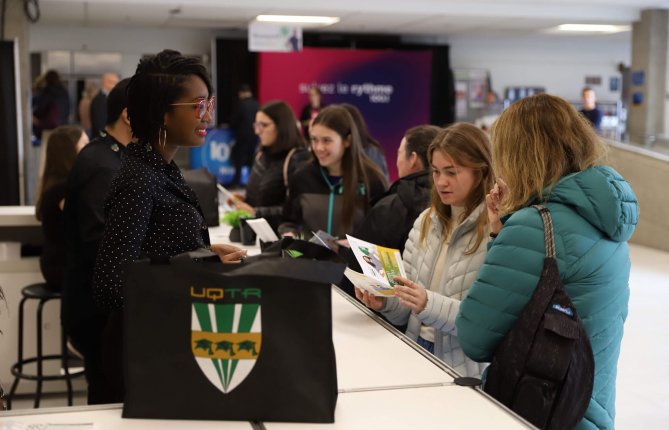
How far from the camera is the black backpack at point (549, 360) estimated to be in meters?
2.01

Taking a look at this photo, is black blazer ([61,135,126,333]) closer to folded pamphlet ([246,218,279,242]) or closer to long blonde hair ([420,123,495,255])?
folded pamphlet ([246,218,279,242])

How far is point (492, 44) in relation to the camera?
55.9ft

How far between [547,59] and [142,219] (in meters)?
16.4

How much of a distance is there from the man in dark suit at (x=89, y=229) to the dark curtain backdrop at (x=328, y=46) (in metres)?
11.8

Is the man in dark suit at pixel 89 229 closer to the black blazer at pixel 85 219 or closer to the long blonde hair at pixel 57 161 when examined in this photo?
the black blazer at pixel 85 219

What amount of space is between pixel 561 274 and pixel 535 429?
1.47 feet

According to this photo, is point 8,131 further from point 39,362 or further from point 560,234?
point 560,234

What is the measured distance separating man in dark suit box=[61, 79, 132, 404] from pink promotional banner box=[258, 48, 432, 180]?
39.2 feet

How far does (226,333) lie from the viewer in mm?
1685

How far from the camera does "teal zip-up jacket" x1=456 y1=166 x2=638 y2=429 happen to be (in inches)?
82.0

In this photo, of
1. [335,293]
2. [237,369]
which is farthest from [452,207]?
[237,369]

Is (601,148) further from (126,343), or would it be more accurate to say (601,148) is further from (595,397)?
(126,343)

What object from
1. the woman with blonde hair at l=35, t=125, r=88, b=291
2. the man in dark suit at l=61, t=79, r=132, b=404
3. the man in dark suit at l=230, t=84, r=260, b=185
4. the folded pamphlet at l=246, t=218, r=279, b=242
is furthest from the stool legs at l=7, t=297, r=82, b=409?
the man in dark suit at l=230, t=84, r=260, b=185

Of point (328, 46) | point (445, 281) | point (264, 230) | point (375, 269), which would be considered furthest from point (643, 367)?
point (328, 46)
